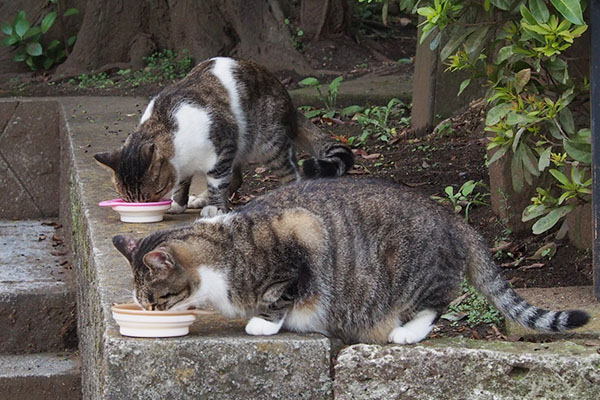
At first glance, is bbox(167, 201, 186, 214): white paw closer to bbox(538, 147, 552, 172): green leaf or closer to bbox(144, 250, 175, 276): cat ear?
bbox(144, 250, 175, 276): cat ear

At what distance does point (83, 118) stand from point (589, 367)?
5.07 metres

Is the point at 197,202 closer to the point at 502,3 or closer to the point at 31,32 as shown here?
the point at 502,3

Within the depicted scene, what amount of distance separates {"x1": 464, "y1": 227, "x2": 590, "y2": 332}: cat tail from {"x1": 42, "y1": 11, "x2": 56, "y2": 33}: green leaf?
7262mm

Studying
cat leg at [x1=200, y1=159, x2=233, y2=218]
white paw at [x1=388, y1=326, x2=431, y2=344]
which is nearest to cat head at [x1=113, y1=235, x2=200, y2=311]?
white paw at [x1=388, y1=326, x2=431, y2=344]

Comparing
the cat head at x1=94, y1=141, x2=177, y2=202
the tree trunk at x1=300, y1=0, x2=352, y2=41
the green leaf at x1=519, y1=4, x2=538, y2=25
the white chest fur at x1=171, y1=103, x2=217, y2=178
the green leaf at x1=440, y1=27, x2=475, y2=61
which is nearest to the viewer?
the green leaf at x1=519, y1=4, x2=538, y2=25

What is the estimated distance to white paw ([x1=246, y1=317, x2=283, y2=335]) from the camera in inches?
134

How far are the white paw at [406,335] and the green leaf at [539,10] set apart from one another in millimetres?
1282

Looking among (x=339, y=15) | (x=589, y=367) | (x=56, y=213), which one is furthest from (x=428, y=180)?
(x=339, y=15)

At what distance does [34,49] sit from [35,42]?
0.13 meters

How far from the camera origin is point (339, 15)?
1005 centimetres

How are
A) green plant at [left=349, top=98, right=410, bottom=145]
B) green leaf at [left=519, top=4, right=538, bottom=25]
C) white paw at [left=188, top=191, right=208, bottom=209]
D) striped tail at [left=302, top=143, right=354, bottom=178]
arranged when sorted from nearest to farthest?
green leaf at [left=519, top=4, right=538, bottom=25]
striped tail at [left=302, top=143, right=354, bottom=178]
white paw at [left=188, top=191, right=208, bottom=209]
green plant at [left=349, top=98, right=410, bottom=145]

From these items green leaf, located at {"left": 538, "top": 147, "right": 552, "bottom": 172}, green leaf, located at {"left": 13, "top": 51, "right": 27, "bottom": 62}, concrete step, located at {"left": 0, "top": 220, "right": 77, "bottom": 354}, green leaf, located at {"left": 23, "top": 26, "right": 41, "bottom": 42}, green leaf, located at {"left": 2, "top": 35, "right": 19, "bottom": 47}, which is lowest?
concrete step, located at {"left": 0, "top": 220, "right": 77, "bottom": 354}

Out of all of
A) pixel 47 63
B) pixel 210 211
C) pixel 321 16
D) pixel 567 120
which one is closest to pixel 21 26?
pixel 47 63

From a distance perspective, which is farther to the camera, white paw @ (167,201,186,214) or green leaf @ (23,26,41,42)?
green leaf @ (23,26,41,42)
